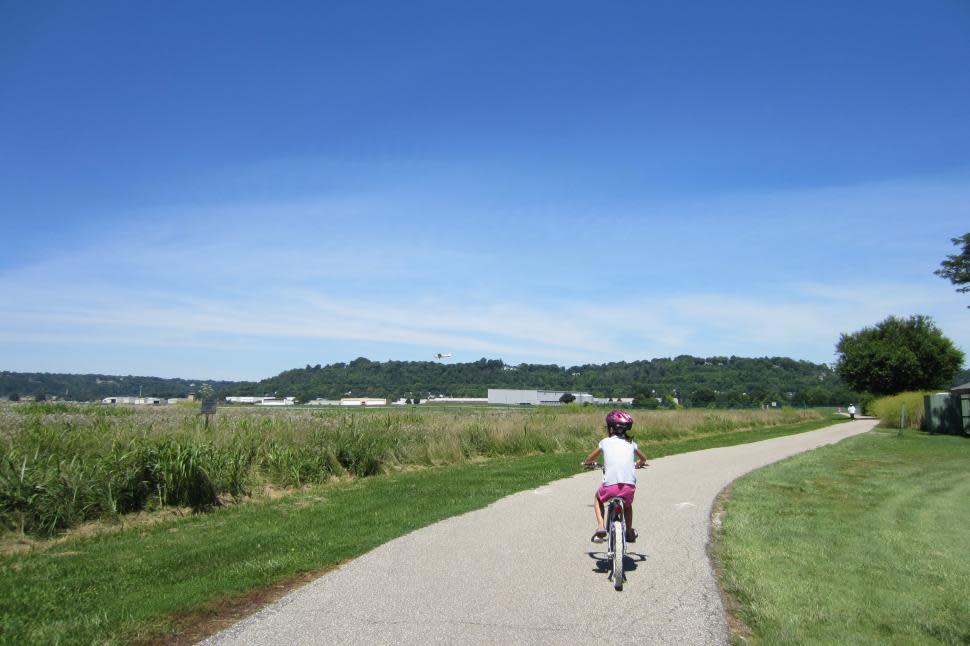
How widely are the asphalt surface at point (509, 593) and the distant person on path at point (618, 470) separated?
0.52 meters

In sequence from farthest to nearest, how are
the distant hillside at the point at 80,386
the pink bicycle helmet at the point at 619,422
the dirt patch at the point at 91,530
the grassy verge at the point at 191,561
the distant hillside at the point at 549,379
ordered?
the distant hillside at the point at 549,379, the distant hillside at the point at 80,386, the dirt patch at the point at 91,530, the pink bicycle helmet at the point at 619,422, the grassy verge at the point at 191,561

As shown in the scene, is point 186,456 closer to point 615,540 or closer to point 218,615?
point 218,615

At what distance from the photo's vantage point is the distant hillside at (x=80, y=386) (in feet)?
266

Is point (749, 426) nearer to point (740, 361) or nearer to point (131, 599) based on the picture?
point (131, 599)

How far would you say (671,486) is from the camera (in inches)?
586

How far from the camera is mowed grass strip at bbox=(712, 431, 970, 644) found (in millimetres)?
5922

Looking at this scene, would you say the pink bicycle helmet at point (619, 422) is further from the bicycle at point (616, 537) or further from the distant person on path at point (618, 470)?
the bicycle at point (616, 537)

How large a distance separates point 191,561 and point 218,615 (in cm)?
227

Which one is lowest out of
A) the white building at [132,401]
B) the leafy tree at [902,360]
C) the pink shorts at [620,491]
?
the pink shorts at [620,491]

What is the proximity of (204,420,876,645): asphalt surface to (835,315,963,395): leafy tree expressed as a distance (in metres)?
57.2

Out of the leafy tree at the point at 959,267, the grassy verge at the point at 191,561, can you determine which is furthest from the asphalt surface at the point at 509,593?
the leafy tree at the point at 959,267

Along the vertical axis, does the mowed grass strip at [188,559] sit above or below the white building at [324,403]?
below

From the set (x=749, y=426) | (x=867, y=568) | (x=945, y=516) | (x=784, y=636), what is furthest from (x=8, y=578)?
(x=749, y=426)

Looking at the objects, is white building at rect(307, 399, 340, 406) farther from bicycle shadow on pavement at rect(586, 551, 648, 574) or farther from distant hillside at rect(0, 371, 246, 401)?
bicycle shadow on pavement at rect(586, 551, 648, 574)
